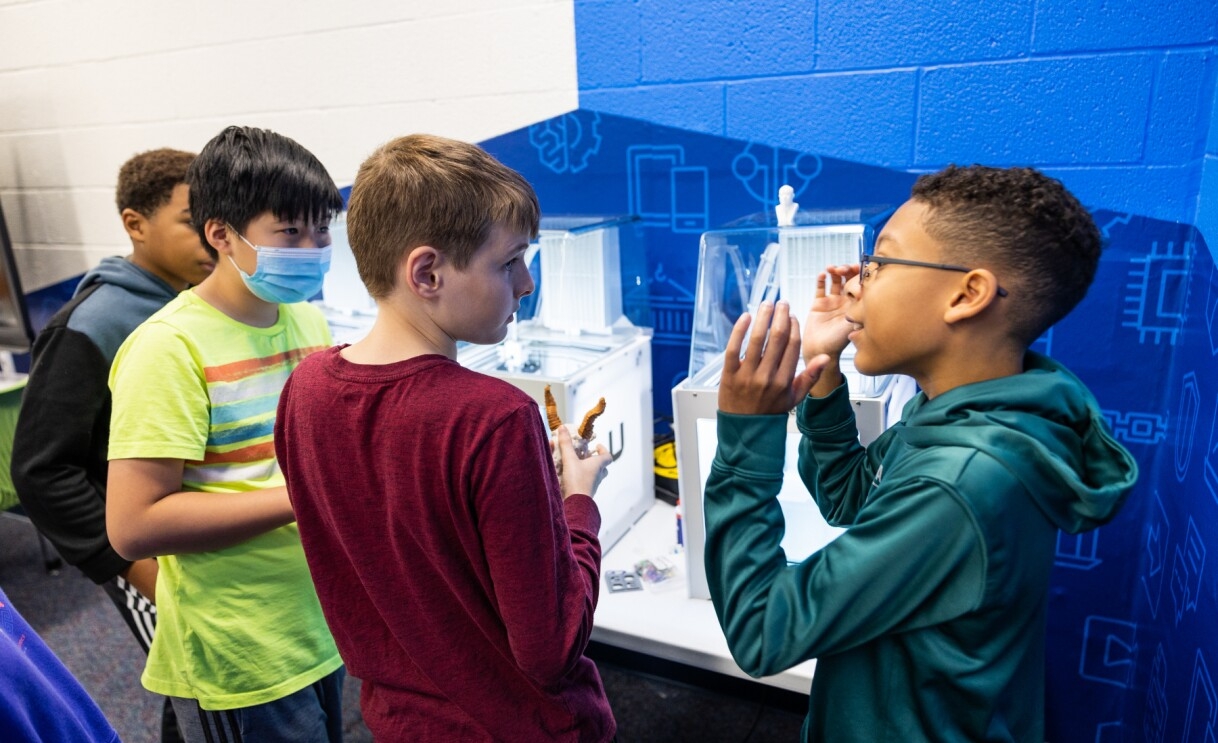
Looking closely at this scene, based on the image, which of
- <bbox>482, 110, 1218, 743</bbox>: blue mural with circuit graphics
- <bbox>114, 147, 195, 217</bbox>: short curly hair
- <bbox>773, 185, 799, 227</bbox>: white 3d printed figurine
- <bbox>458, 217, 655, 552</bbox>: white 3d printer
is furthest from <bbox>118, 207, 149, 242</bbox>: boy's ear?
<bbox>773, 185, 799, 227</bbox>: white 3d printed figurine

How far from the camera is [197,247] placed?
1574 millimetres

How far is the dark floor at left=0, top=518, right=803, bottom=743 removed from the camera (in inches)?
81.7

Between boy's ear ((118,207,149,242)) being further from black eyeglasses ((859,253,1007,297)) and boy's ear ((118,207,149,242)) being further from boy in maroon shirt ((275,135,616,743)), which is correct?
black eyeglasses ((859,253,1007,297))

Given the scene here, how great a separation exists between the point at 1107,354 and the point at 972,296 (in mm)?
973

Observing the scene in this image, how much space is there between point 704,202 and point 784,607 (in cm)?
125

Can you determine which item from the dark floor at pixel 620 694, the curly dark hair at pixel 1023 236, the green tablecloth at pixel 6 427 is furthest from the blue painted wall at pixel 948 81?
the green tablecloth at pixel 6 427

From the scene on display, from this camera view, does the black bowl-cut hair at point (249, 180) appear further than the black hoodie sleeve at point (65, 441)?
No

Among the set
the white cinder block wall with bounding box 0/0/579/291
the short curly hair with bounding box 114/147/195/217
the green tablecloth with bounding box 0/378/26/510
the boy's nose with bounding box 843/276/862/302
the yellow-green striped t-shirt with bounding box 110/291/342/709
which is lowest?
the green tablecloth with bounding box 0/378/26/510

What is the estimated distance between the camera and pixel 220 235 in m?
1.18

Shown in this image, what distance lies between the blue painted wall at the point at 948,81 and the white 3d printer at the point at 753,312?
258mm

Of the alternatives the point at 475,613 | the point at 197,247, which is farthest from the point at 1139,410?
the point at 197,247

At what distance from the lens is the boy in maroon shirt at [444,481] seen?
0.76m

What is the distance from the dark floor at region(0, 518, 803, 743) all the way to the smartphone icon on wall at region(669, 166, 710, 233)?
125 cm

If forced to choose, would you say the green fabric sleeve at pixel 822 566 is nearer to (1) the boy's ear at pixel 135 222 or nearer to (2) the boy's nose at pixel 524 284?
(2) the boy's nose at pixel 524 284
